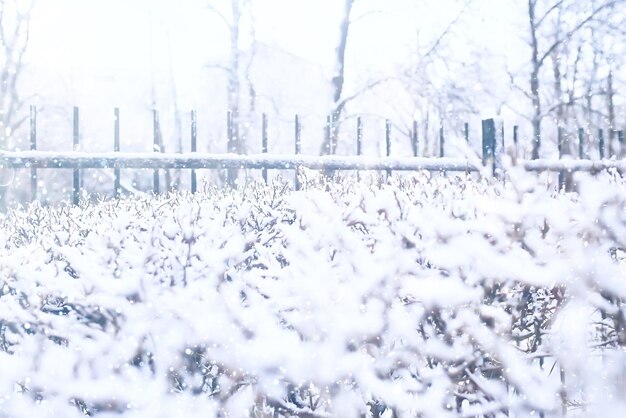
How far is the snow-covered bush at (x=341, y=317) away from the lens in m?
1.93

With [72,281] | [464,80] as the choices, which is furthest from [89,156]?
[464,80]

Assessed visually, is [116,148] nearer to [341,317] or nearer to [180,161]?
[180,161]

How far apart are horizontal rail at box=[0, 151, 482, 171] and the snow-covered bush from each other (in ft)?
7.89

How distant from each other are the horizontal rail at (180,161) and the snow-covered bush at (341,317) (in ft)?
7.89

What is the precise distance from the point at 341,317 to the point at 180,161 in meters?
3.09

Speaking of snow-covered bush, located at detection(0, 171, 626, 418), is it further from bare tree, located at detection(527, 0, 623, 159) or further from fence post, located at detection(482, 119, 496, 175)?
bare tree, located at detection(527, 0, 623, 159)

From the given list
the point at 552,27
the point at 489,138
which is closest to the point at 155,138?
the point at 489,138

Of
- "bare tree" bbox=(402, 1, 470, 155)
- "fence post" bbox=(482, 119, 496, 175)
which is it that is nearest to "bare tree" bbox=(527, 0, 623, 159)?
"bare tree" bbox=(402, 1, 470, 155)

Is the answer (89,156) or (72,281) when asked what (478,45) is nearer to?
(89,156)

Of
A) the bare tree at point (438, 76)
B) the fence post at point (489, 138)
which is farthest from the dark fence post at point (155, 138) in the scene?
the bare tree at point (438, 76)

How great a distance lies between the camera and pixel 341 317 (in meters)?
1.91

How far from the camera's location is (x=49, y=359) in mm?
2031

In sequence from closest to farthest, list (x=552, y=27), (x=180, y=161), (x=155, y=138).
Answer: (x=180, y=161), (x=155, y=138), (x=552, y=27)

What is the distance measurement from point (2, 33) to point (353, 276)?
72.7ft
